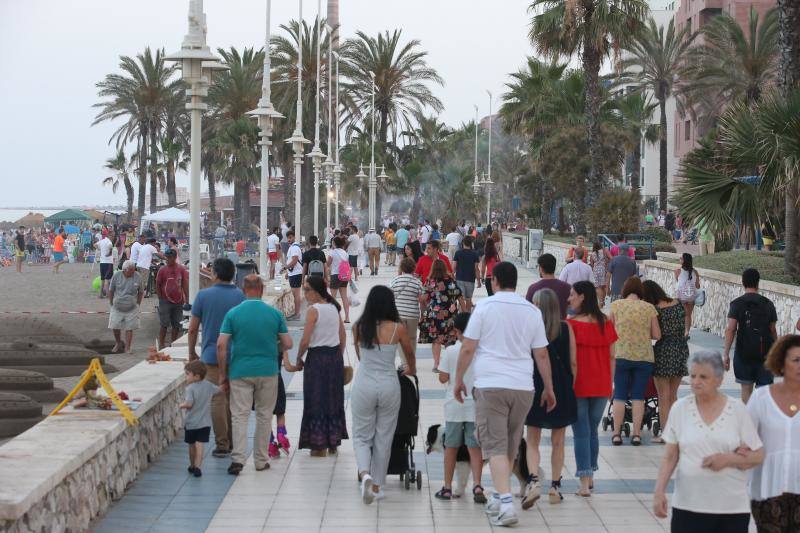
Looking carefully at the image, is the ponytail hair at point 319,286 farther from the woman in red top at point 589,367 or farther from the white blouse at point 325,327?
the woman in red top at point 589,367

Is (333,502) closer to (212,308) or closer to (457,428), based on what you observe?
(457,428)

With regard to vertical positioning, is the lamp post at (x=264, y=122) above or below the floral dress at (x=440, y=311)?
above

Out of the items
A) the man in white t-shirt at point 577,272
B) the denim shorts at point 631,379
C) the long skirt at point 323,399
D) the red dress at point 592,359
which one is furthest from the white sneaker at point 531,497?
the man in white t-shirt at point 577,272

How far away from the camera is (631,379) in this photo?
35.9 ft

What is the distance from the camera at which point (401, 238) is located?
39.7m

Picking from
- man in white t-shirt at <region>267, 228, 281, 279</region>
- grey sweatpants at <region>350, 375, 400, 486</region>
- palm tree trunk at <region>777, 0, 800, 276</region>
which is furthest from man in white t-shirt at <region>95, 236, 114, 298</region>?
grey sweatpants at <region>350, 375, 400, 486</region>

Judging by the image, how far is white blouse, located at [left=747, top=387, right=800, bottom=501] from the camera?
5.79 metres

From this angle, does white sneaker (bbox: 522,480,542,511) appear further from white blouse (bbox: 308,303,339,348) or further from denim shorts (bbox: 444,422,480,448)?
white blouse (bbox: 308,303,339,348)

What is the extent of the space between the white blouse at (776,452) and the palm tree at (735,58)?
34601 millimetres

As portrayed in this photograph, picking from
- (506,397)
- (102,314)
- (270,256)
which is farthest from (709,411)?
(270,256)

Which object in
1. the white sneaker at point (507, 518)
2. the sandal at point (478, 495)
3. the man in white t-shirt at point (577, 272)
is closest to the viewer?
the white sneaker at point (507, 518)

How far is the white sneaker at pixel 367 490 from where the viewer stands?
8586 millimetres

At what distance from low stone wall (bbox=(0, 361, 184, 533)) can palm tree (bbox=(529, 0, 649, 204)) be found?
29.9 meters

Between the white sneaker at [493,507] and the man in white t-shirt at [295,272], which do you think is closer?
the white sneaker at [493,507]
